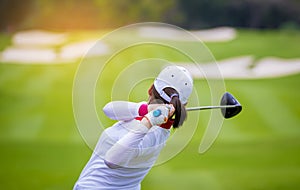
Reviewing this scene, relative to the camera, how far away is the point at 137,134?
3750mm

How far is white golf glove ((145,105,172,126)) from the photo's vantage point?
3.68m

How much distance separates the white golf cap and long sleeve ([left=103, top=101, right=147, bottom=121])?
0.15m

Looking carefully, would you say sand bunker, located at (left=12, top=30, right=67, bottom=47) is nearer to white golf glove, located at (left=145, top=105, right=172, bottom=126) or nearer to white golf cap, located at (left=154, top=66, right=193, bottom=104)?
white golf cap, located at (left=154, top=66, right=193, bottom=104)

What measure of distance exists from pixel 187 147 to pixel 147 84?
374cm

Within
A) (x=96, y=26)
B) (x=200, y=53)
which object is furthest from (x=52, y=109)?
(x=96, y=26)

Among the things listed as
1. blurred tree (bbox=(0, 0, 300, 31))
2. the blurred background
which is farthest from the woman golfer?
blurred tree (bbox=(0, 0, 300, 31))

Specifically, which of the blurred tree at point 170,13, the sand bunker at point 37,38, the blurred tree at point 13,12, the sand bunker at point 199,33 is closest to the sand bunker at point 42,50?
the sand bunker at point 37,38

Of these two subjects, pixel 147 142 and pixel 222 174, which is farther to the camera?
pixel 222 174

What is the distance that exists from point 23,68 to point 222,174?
9496mm

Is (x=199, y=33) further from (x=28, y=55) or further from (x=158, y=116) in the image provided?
(x=158, y=116)

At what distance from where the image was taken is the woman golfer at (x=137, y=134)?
3.75 metres

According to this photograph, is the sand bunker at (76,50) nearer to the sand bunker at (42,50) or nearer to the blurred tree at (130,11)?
the sand bunker at (42,50)

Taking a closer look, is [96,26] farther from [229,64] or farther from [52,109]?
[52,109]

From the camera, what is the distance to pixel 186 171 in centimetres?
873
